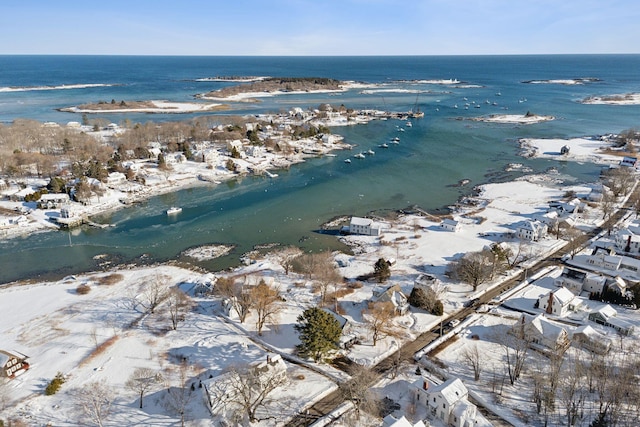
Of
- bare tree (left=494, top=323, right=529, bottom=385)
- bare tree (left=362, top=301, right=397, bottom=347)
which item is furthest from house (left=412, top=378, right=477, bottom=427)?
bare tree (left=362, top=301, right=397, bottom=347)

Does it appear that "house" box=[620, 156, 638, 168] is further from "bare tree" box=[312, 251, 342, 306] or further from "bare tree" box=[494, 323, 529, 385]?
"bare tree" box=[312, 251, 342, 306]

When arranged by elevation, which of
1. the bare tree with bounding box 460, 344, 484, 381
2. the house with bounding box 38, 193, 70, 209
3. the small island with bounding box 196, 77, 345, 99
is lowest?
the bare tree with bounding box 460, 344, 484, 381

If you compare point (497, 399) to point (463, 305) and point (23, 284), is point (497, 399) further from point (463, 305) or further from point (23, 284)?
point (23, 284)

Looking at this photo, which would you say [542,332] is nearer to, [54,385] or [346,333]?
[346,333]

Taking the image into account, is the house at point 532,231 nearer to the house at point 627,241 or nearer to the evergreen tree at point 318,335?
the house at point 627,241

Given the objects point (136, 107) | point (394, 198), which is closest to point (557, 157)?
point (394, 198)
